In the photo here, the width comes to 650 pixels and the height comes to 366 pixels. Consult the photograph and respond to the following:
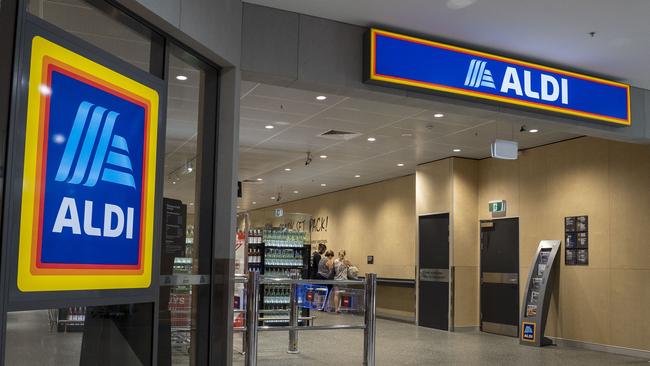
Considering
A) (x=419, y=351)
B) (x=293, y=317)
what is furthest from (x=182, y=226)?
(x=419, y=351)

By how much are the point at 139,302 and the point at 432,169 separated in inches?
371

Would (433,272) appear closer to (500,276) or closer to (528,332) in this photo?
(500,276)

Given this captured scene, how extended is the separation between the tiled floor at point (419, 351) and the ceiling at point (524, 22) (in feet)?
12.8

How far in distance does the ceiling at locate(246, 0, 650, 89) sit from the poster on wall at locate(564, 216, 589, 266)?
382 cm

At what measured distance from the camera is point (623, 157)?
9.28 metres

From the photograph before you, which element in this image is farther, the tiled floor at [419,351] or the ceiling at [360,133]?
the tiled floor at [419,351]

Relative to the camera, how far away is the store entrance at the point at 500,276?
1114cm

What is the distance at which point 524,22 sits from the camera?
5.60 metres

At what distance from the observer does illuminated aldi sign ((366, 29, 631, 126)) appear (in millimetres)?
5684

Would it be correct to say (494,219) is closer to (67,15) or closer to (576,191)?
(576,191)

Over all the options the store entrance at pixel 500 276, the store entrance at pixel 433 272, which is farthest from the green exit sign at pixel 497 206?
the store entrance at pixel 433 272

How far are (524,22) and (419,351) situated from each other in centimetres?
494

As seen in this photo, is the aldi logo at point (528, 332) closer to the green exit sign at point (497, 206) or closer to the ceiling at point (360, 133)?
the green exit sign at point (497, 206)

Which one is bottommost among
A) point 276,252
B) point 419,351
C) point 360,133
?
point 419,351
